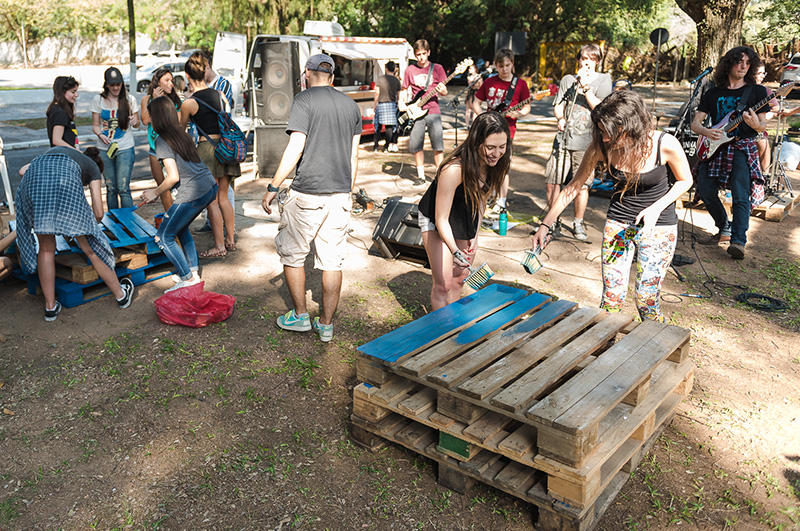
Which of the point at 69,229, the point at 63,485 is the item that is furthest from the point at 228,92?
the point at 63,485

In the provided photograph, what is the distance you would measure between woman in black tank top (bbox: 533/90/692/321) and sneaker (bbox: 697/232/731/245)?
3442 mm

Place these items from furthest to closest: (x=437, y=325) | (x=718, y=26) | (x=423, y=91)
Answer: (x=718, y=26), (x=423, y=91), (x=437, y=325)

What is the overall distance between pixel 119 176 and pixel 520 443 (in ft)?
18.9

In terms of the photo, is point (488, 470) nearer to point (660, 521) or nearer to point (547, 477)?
point (547, 477)

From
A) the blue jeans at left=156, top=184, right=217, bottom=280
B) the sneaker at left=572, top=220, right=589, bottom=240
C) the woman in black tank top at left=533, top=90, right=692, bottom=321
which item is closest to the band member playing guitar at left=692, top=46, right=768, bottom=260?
the sneaker at left=572, top=220, right=589, bottom=240

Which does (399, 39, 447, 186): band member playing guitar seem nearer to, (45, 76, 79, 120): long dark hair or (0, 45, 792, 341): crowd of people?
(0, 45, 792, 341): crowd of people

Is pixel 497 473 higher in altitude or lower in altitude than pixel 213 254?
lower

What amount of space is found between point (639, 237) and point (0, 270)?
15.3 ft

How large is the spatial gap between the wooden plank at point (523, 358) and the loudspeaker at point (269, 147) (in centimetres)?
701

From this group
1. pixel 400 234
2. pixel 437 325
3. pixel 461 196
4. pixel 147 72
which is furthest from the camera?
pixel 147 72

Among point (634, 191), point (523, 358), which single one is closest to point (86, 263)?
point (523, 358)

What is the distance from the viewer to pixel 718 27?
1406 cm

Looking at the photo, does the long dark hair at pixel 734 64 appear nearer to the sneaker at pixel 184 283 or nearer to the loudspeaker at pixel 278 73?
the sneaker at pixel 184 283

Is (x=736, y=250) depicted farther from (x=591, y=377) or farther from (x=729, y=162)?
(x=591, y=377)
